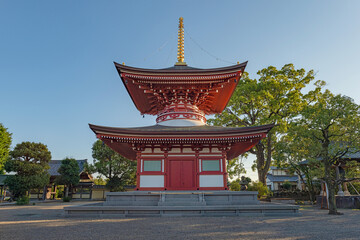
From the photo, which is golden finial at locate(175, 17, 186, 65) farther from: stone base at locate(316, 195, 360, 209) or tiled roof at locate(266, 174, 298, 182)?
tiled roof at locate(266, 174, 298, 182)

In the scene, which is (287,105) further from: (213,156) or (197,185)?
(197,185)

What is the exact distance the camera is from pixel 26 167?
99.0ft

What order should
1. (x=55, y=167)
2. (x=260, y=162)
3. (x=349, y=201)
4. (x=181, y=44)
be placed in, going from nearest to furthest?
(x=349, y=201)
(x=181, y=44)
(x=260, y=162)
(x=55, y=167)

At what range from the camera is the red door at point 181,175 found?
656 inches

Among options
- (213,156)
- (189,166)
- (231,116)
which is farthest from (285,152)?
(189,166)

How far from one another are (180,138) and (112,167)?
77.6 feet

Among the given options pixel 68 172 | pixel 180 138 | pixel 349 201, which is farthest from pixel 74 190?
pixel 349 201

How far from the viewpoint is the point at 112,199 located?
15297 millimetres

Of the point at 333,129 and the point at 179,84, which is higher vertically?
the point at 179,84

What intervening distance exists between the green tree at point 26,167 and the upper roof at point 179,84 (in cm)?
1969

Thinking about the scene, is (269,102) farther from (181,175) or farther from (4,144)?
(4,144)

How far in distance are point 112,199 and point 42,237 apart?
6.97 m

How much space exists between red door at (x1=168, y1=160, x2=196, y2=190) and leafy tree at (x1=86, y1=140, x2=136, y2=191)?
2094cm

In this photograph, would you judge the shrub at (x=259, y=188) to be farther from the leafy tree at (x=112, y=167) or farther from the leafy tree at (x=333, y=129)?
the leafy tree at (x=112, y=167)
